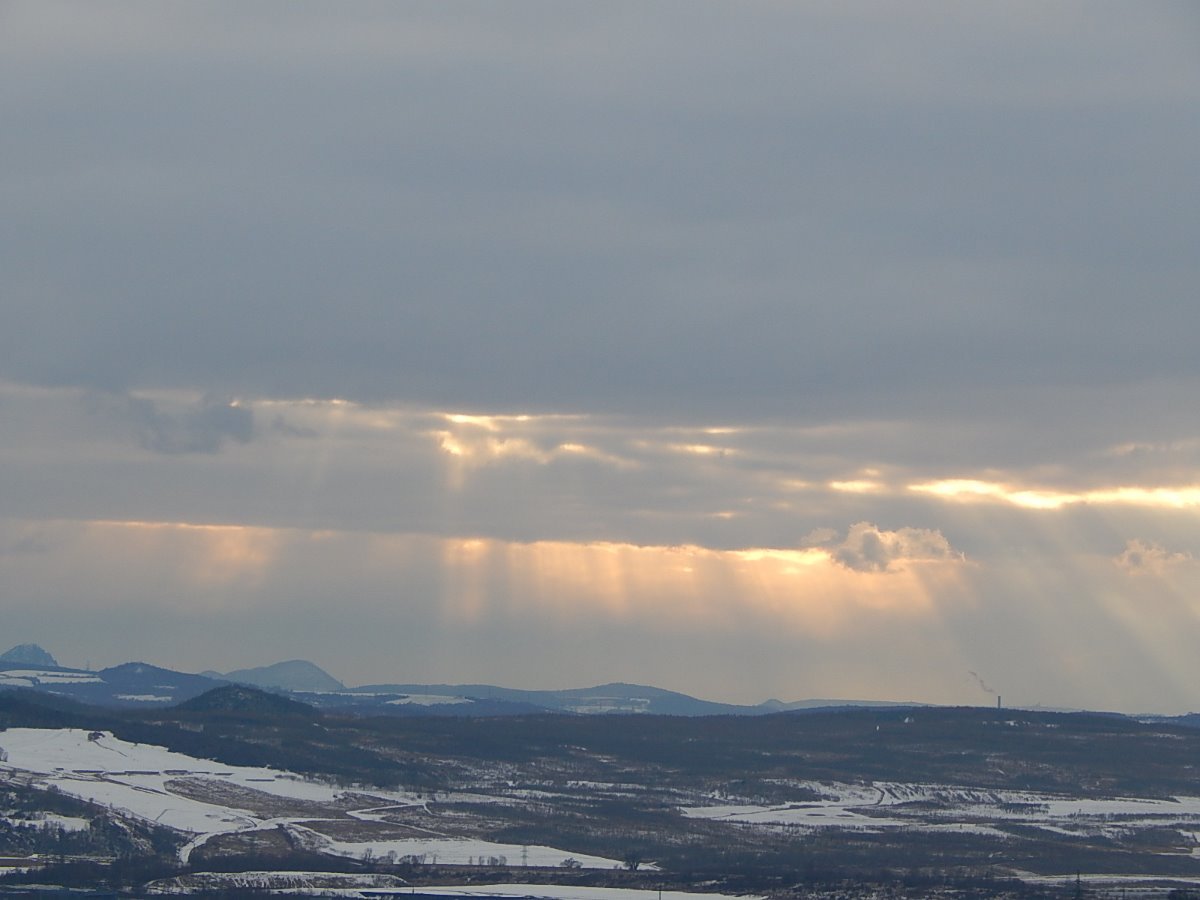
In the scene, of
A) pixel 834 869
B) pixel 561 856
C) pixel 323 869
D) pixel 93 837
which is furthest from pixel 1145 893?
pixel 93 837

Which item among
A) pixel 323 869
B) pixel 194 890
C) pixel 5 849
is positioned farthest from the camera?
pixel 5 849

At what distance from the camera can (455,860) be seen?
190000 mm

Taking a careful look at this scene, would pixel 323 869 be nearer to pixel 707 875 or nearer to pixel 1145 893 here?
pixel 707 875

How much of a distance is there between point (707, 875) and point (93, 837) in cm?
6477

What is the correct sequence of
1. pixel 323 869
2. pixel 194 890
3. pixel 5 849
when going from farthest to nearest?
pixel 5 849
pixel 323 869
pixel 194 890

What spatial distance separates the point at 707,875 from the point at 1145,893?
1565 inches

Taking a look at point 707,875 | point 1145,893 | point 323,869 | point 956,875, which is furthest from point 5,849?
point 1145,893

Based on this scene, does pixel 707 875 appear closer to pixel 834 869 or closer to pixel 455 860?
pixel 834 869

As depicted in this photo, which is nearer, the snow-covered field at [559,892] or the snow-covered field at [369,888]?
the snow-covered field at [559,892]

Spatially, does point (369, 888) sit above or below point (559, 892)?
below

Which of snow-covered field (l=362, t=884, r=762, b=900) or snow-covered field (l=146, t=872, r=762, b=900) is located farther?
snow-covered field (l=146, t=872, r=762, b=900)

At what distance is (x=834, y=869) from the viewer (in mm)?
186125

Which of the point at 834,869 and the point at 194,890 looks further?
the point at 834,869

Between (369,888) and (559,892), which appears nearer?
(559,892)
